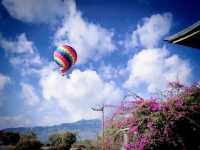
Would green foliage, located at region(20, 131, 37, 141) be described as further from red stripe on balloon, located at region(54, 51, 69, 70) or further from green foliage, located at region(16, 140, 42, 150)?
red stripe on balloon, located at region(54, 51, 69, 70)

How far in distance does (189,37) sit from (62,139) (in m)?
29.8

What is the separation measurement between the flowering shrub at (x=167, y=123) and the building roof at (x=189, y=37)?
103 inches

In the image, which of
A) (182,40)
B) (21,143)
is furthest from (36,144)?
(182,40)

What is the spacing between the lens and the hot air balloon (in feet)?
116

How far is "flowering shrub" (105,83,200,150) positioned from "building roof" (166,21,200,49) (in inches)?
103

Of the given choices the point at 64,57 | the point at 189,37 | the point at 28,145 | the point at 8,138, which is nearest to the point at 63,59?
the point at 64,57

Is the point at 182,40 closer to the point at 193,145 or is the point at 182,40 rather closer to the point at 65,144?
the point at 193,145

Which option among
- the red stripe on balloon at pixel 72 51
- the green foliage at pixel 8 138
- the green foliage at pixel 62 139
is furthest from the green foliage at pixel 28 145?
the red stripe on balloon at pixel 72 51

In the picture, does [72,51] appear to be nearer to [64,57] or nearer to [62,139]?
[64,57]

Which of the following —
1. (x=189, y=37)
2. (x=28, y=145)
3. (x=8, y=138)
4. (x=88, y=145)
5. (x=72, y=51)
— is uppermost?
(x=72, y=51)

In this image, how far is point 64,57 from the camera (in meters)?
35.4

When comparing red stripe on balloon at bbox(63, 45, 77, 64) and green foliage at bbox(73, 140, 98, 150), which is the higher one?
red stripe on balloon at bbox(63, 45, 77, 64)

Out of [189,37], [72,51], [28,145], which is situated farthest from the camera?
[72,51]

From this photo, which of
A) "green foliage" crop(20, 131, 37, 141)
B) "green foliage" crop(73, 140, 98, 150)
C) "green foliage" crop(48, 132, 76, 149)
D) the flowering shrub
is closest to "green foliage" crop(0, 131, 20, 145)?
"green foliage" crop(20, 131, 37, 141)
